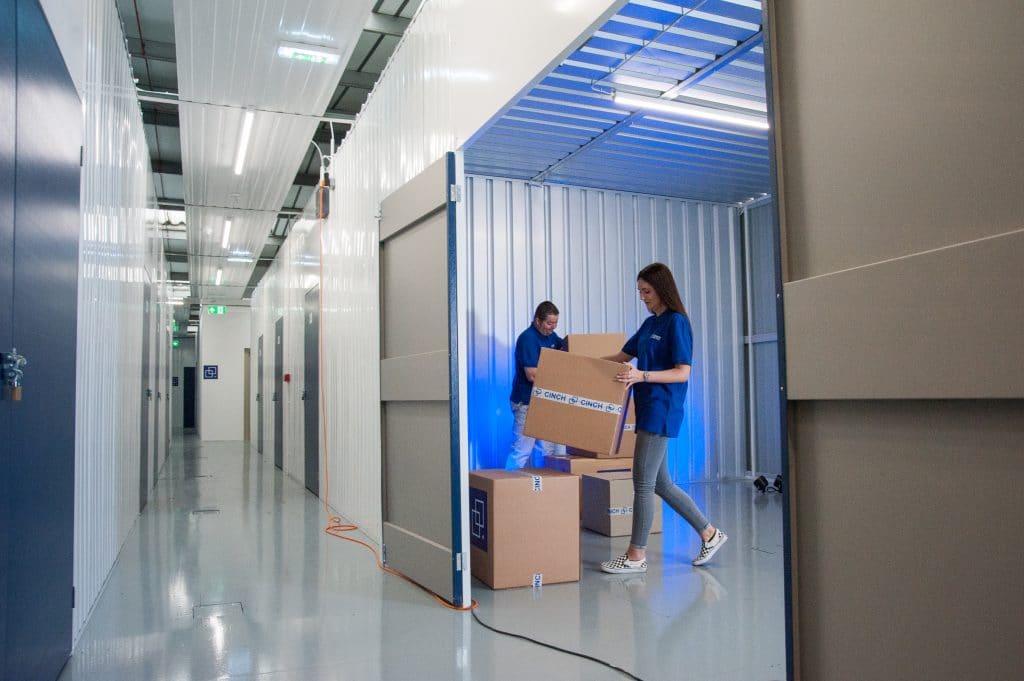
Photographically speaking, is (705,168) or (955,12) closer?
(955,12)

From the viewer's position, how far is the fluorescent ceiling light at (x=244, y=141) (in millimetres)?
6188

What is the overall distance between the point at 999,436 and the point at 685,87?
15.0 ft

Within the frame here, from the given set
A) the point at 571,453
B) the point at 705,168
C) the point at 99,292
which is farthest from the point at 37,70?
the point at 705,168

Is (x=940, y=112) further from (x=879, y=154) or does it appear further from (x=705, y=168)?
(x=705, y=168)

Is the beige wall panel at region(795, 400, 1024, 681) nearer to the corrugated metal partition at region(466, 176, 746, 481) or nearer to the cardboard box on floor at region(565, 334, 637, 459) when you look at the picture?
the cardboard box on floor at region(565, 334, 637, 459)

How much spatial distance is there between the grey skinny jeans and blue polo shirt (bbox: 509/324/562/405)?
6.14 feet

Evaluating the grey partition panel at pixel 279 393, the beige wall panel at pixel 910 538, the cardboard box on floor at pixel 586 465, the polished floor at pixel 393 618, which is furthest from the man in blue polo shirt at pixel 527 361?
the grey partition panel at pixel 279 393

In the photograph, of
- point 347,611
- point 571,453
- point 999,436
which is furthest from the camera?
point 571,453

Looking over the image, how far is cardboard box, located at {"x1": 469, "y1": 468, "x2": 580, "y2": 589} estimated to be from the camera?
3.97 meters

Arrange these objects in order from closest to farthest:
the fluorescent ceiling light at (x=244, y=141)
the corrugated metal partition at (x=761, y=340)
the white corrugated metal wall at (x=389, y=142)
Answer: the white corrugated metal wall at (x=389, y=142) < the fluorescent ceiling light at (x=244, y=141) < the corrugated metal partition at (x=761, y=340)

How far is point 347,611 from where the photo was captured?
368cm

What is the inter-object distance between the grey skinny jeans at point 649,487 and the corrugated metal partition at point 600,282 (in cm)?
292

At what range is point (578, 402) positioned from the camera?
4043 millimetres

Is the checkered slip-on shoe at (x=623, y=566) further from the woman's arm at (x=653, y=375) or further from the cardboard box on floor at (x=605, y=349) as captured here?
the cardboard box on floor at (x=605, y=349)
